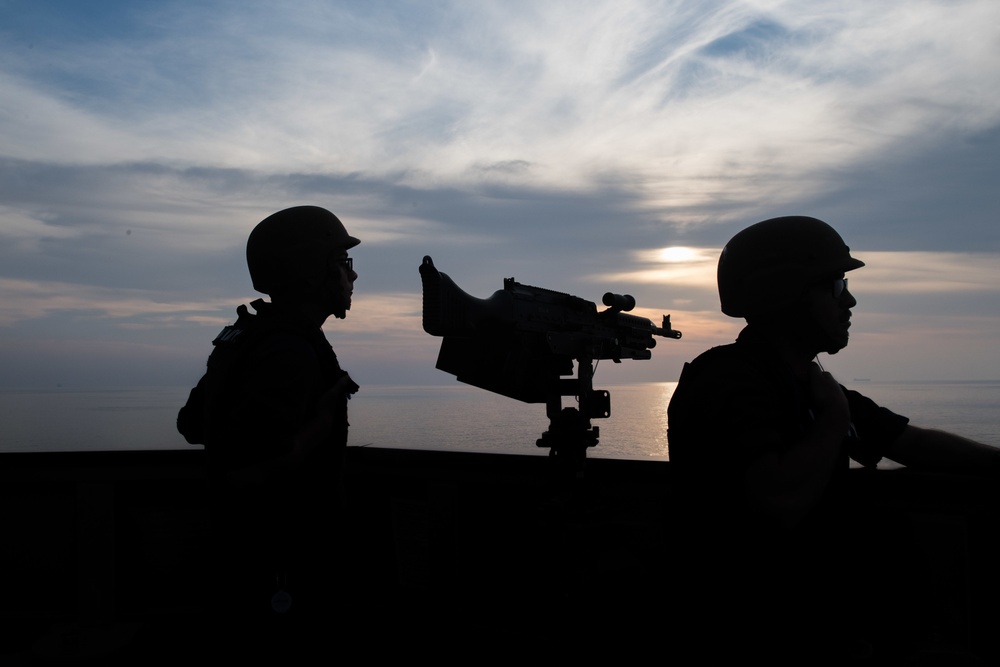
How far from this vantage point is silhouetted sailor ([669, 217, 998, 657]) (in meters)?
1.68

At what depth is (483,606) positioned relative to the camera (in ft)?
13.7

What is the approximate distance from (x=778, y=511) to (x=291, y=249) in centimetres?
197

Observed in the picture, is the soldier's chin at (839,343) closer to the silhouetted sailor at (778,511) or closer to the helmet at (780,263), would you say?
the silhouetted sailor at (778,511)

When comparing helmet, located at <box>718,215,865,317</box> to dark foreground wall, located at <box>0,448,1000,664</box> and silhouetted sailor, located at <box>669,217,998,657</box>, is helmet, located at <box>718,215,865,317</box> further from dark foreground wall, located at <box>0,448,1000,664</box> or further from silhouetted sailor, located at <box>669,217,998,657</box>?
dark foreground wall, located at <box>0,448,1000,664</box>

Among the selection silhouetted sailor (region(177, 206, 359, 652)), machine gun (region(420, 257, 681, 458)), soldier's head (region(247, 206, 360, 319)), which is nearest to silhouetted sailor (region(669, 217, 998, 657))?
silhouetted sailor (region(177, 206, 359, 652))

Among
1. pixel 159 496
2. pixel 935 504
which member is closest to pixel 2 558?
pixel 159 496

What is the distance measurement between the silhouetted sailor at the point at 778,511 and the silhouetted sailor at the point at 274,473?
1167 mm

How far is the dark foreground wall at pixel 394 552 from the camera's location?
12.3 feet

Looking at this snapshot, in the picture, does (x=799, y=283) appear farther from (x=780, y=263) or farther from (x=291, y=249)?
(x=291, y=249)

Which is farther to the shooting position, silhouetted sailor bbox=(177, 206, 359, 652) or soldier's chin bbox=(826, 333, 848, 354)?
silhouetted sailor bbox=(177, 206, 359, 652)

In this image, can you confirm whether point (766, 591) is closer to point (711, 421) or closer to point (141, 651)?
point (711, 421)

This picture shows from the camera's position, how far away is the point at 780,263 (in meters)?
2.13

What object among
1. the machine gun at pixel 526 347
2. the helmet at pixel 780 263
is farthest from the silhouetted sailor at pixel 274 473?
the machine gun at pixel 526 347

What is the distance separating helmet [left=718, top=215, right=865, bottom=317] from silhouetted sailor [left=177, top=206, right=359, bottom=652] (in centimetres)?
134
